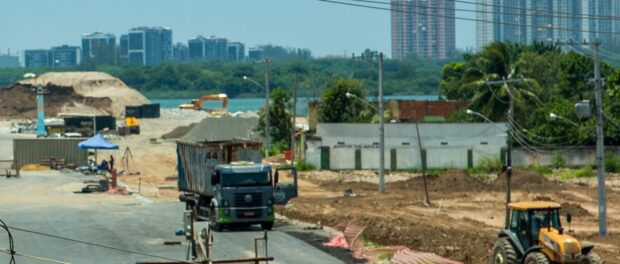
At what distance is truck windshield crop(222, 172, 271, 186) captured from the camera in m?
43.1

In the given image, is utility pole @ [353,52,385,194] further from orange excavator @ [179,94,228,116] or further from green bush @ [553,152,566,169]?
orange excavator @ [179,94,228,116]

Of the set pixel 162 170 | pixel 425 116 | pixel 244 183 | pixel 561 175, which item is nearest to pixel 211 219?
pixel 244 183

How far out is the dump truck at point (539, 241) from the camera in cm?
2844

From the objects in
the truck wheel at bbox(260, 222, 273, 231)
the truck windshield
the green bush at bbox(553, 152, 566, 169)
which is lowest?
the truck wheel at bbox(260, 222, 273, 231)

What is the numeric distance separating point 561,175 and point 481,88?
26958mm

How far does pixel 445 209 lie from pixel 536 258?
28932mm

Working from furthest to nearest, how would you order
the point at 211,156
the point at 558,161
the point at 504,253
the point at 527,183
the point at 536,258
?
the point at 558,161
the point at 527,183
the point at 211,156
the point at 504,253
the point at 536,258

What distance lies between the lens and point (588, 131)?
8712cm

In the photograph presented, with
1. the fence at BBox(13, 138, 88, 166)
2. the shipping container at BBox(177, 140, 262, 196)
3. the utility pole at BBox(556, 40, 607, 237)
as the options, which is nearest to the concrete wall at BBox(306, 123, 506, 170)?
the fence at BBox(13, 138, 88, 166)

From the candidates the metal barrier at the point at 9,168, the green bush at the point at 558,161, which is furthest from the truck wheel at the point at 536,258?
the green bush at the point at 558,161

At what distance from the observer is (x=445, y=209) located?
189ft

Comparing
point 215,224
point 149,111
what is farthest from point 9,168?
point 149,111

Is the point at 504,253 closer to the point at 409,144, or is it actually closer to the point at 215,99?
the point at 409,144

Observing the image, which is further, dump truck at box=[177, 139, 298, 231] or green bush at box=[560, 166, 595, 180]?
green bush at box=[560, 166, 595, 180]
